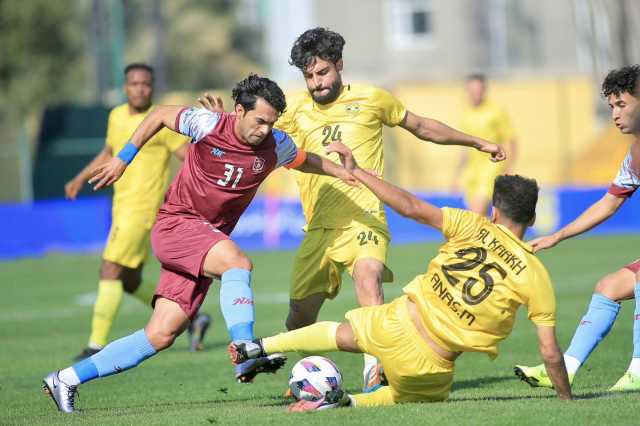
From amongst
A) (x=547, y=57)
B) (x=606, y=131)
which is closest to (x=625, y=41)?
(x=606, y=131)

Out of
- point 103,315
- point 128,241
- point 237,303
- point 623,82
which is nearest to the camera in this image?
point 237,303

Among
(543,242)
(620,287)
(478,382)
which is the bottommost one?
(478,382)

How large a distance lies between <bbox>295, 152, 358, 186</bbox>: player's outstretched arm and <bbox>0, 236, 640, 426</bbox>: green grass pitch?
5.18 feet

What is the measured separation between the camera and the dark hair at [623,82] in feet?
24.7

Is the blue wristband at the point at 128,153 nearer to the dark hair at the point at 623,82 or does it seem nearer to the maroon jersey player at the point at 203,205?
the maroon jersey player at the point at 203,205

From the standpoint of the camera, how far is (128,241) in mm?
10969

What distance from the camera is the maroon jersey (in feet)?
25.0

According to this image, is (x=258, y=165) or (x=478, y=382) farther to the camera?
(x=478, y=382)

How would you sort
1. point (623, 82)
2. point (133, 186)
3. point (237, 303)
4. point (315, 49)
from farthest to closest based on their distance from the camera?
point (133, 186)
point (315, 49)
point (623, 82)
point (237, 303)

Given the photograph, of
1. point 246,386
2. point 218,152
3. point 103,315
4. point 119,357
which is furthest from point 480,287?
point 103,315

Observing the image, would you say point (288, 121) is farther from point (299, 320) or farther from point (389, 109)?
point (299, 320)

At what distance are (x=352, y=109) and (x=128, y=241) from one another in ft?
10.7

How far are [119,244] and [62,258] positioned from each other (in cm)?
1274

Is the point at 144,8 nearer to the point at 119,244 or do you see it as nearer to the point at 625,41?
the point at 625,41
